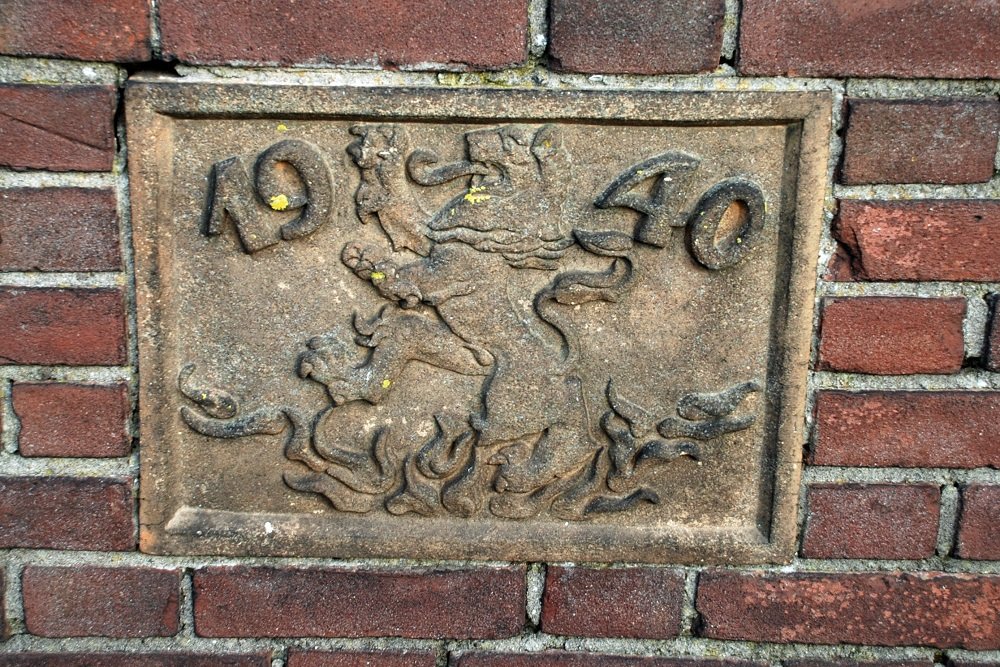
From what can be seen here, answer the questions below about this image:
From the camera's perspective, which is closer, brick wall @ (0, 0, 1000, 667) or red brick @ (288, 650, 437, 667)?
brick wall @ (0, 0, 1000, 667)

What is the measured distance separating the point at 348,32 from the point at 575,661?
0.82 meters

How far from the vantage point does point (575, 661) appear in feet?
2.96

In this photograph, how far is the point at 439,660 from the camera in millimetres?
912

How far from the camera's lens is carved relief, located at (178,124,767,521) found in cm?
80

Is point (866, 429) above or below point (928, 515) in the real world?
above

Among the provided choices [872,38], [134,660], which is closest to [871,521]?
[872,38]

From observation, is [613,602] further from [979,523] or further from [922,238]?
[922,238]

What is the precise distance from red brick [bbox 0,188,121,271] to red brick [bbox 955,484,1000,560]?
3.54ft

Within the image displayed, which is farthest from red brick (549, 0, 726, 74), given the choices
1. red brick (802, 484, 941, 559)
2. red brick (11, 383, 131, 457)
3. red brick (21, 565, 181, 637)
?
red brick (21, 565, 181, 637)

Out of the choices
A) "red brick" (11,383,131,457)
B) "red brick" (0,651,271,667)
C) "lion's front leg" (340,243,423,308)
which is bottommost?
"red brick" (0,651,271,667)

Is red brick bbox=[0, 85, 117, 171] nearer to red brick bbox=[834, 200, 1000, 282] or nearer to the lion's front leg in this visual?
the lion's front leg

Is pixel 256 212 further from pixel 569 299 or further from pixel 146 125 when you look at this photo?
pixel 569 299

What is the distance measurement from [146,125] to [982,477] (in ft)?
3.57

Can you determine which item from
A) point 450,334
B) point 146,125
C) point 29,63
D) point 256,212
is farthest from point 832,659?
point 29,63
